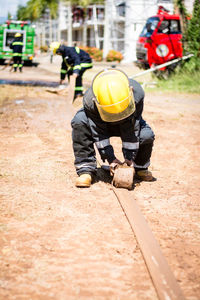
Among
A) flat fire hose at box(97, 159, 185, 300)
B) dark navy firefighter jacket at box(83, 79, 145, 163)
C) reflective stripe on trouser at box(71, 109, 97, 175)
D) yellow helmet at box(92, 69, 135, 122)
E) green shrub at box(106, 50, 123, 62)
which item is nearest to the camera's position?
flat fire hose at box(97, 159, 185, 300)

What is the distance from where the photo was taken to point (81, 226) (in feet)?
9.02

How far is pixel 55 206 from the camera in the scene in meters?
3.09

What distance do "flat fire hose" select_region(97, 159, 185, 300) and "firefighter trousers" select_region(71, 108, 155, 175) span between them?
65cm

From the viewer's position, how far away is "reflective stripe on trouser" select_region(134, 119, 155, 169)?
3.64 meters

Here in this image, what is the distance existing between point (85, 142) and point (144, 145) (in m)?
0.61

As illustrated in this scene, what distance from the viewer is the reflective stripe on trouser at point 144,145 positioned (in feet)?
12.0

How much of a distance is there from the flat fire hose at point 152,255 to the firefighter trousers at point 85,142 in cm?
65

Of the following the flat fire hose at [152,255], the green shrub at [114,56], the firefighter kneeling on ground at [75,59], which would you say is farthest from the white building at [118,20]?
the flat fire hose at [152,255]

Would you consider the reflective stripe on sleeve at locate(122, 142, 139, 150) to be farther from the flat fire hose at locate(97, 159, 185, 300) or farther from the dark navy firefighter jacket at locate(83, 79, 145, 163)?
the flat fire hose at locate(97, 159, 185, 300)

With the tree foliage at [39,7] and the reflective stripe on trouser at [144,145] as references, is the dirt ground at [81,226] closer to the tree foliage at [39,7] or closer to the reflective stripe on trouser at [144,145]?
the reflective stripe on trouser at [144,145]

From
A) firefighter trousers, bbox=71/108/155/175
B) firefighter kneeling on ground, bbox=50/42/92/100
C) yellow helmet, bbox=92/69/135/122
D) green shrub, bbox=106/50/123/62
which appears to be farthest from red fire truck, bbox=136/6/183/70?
green shrub, bbox=106/50/123/62

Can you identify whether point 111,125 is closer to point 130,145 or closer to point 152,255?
point 130,145

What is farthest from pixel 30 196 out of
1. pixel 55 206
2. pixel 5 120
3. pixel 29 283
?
pixel 5 120

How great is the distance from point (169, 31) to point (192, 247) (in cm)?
1305
